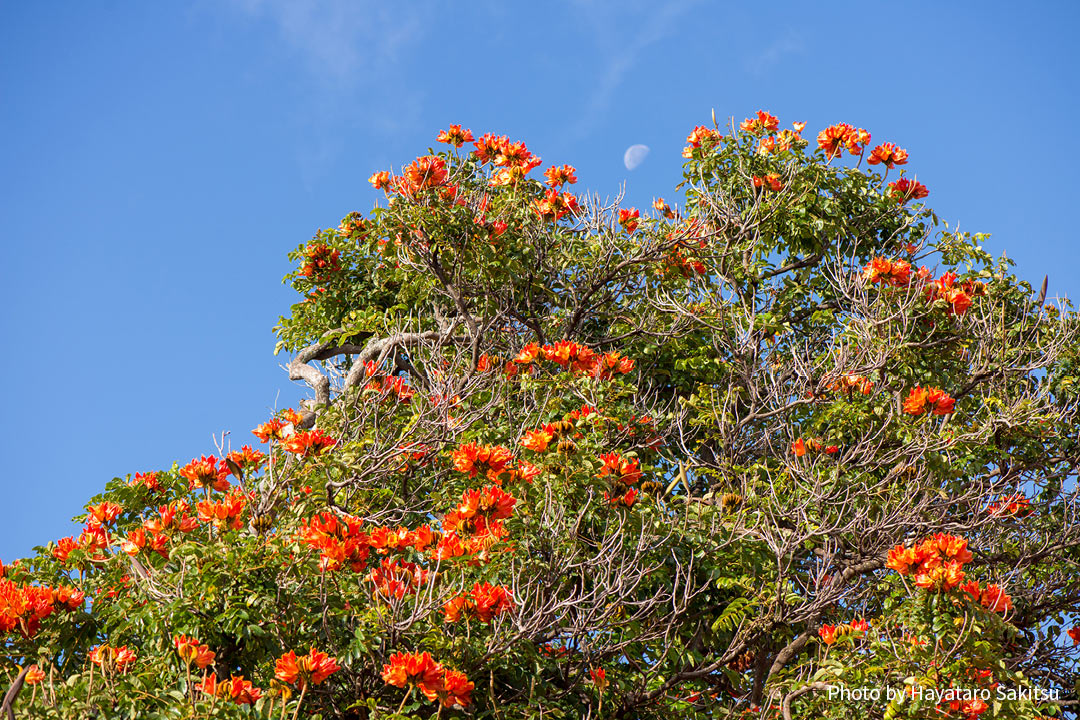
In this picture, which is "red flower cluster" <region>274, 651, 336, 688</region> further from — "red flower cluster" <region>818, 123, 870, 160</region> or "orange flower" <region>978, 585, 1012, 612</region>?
"red flower cluster" <region>818, 123, 870, 160</region>

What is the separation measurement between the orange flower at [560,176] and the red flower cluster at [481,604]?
4750 millimetres

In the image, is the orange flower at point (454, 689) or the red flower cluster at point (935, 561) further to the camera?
the red flower cluster at point (935, 561)

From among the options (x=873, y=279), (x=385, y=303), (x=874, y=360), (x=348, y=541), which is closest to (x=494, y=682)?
(x=348, y=541)

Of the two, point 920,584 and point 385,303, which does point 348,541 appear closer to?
point 920,584

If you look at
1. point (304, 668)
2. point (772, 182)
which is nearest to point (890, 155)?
point (772, 182)

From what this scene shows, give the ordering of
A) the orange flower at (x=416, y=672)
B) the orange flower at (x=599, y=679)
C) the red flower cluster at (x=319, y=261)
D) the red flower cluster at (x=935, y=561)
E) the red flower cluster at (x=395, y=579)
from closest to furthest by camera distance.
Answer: the orange flower at (x=416, y=672), the red flower cluster at (x=395, y=579), the red flower cluster at (x=935, y=561), the orange flower at (x=599, y=679), the red flower cluster at (x=319, y=261)

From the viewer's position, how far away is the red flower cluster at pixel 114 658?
12.1ft

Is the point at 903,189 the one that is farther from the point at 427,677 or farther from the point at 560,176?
the point at 427,677

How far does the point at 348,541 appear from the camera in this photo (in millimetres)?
4141

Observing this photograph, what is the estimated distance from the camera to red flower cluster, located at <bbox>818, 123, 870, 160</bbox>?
873 centimetres

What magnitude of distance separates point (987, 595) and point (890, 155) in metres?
5.25

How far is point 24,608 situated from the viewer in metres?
4.09

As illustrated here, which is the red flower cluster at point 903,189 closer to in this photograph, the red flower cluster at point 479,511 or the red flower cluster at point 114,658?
the red flower cluster at point 479,511

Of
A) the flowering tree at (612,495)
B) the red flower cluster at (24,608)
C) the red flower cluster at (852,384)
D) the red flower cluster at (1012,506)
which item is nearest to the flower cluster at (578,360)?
the flowering tree at (612,495)
